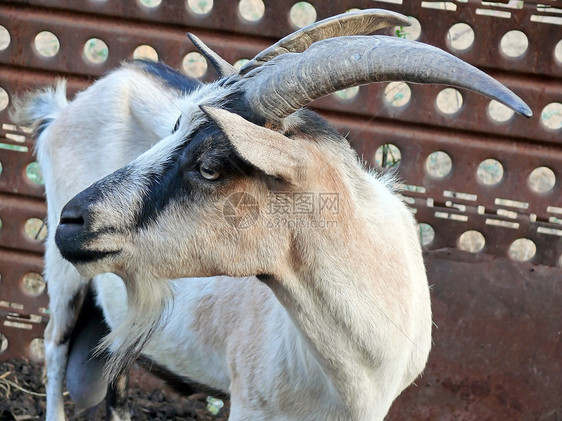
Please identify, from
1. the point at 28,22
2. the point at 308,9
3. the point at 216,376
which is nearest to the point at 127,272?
the point at 216,376

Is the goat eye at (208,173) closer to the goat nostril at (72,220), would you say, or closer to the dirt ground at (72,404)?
the goat nostril at (72,220)

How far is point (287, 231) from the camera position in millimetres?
2365

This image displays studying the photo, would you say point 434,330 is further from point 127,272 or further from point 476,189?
point 127,272

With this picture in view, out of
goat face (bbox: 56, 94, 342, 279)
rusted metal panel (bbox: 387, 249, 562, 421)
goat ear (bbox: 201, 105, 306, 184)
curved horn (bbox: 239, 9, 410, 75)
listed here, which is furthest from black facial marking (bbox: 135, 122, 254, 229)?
rusted metal panel (bbox: 387, 249, 562, 421)

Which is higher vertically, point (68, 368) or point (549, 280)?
point (549, 280)

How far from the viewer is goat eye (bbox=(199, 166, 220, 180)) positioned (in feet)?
7.53

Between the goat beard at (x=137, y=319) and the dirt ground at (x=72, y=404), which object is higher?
the goat beard at (x=137, y=319)

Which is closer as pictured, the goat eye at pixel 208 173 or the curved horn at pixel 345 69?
the curved horn at pixel 345 69

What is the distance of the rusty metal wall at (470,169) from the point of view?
3.97 metres

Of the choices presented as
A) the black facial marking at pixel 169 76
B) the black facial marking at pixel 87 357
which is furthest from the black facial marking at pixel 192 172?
the black facial marking at pixel 87 357

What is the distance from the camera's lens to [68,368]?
13.4 feet

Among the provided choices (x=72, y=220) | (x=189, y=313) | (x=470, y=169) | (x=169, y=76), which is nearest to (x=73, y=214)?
(x=72, y=220)

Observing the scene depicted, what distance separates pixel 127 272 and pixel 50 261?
1559 mm

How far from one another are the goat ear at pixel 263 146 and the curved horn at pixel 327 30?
34 cm
